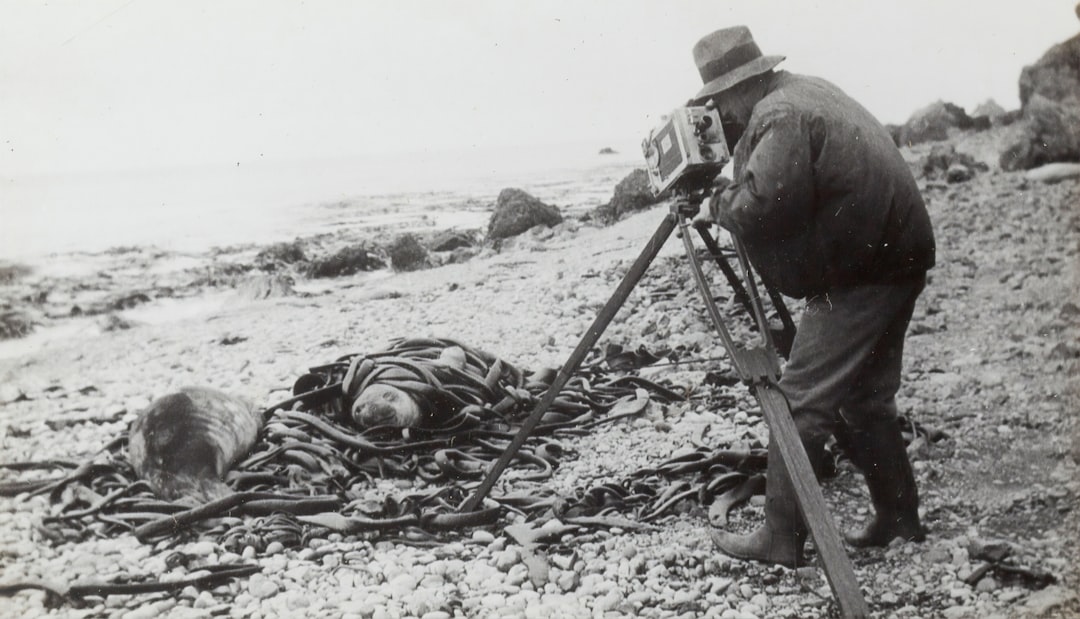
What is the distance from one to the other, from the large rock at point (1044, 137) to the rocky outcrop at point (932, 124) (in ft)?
0.75

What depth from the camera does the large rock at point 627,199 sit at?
12.1 ft

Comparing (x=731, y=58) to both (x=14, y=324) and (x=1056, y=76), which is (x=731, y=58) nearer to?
(x=1056, y=76)

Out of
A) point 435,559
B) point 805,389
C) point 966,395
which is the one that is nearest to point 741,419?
point 966,395

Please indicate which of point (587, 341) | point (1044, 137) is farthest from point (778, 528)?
point (1044, 137)

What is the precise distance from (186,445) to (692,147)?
199 cm

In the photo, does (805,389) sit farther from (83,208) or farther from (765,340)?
(83,208)

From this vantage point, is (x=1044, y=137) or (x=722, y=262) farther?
(x=1044, y=137)

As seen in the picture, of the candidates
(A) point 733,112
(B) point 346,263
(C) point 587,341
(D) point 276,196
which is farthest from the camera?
(B) point 346,263

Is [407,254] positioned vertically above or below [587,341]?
above

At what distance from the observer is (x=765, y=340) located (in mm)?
2371

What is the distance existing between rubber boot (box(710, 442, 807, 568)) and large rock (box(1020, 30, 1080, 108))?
2069mm

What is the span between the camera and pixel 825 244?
2256mm

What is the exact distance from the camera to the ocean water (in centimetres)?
303

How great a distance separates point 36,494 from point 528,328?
190 centimetres
